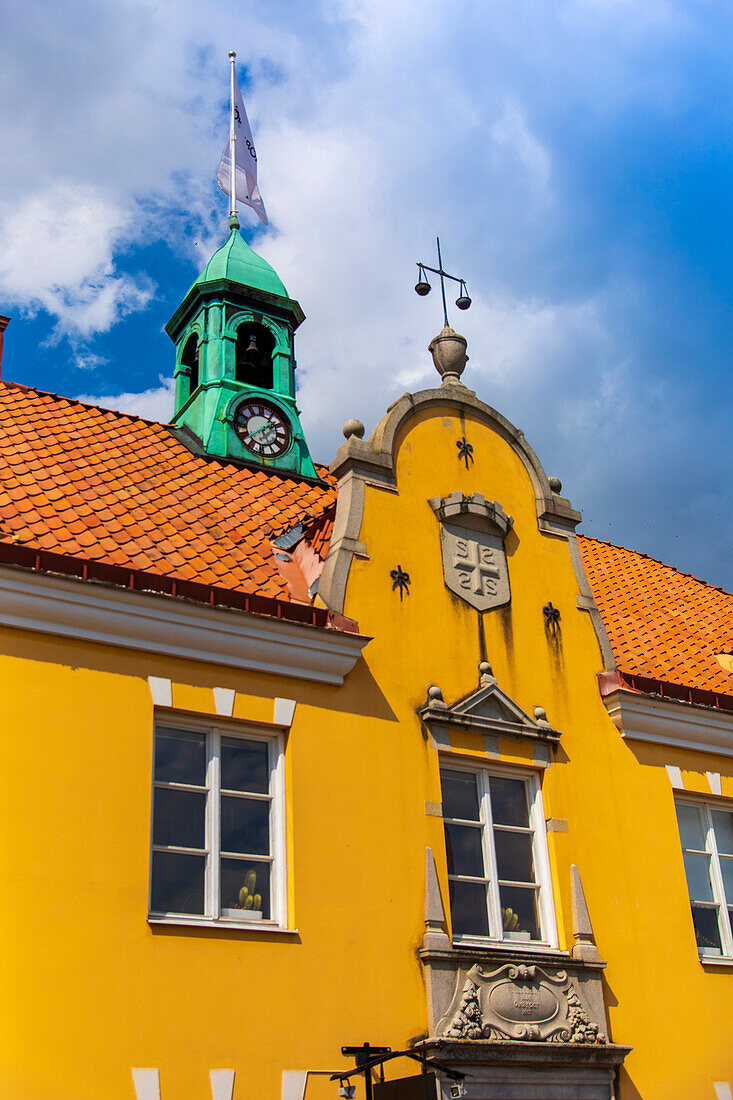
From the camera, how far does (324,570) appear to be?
13844 mm

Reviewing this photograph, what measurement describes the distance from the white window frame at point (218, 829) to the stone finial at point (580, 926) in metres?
3.51

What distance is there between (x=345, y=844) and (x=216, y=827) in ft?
4.71

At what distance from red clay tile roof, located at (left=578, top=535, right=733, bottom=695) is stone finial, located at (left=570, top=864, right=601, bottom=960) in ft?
11.3

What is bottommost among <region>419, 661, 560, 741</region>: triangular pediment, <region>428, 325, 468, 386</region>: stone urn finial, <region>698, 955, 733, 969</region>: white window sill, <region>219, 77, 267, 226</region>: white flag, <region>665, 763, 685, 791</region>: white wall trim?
<region>698, 955, 733, 969</region>: white window sill

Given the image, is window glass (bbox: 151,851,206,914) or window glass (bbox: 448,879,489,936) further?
window glass (bbox: 448,879,489,936)

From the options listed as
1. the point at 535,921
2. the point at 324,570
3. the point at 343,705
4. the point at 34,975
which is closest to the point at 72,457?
the point at 324,570

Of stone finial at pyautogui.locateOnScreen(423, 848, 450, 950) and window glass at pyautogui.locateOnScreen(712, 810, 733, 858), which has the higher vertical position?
window glass at pyautogui.locateOnScreen(712, 810, 733, 858)

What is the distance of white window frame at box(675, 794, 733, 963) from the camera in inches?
584

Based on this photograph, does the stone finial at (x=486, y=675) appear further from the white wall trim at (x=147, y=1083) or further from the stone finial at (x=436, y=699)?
the white wall trim at (x=147, y=1083)

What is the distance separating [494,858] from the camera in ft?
43.4

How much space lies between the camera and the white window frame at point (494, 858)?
42.5 feet

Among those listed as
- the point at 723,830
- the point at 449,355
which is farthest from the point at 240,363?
the point at 723,830

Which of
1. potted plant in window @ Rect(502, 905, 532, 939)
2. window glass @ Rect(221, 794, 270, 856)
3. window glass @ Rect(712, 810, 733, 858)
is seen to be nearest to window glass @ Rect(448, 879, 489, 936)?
potted plant in window @ Rect(502, 905, 532, 939)

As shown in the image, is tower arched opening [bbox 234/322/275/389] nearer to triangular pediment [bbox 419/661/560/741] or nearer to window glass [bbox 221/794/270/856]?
triangular pediment [bbox 419/661/560/741]
